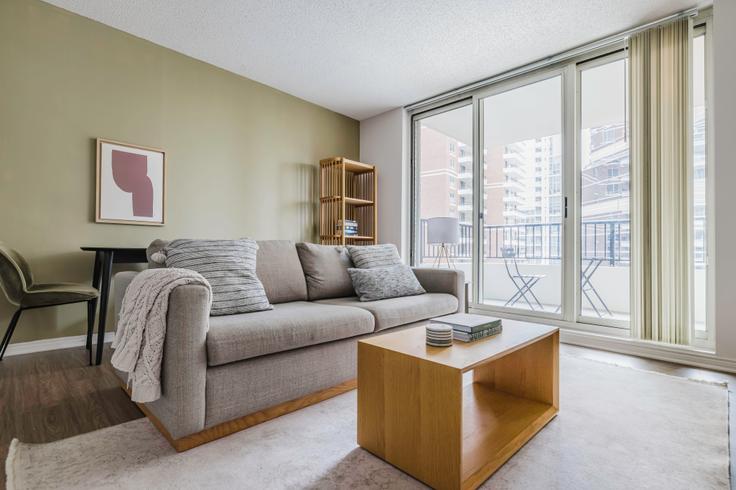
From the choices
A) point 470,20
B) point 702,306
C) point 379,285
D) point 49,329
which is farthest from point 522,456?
point 49,329

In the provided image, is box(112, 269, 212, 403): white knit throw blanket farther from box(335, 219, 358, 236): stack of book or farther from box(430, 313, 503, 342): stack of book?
box(335, 219, 358, 236): stack of book

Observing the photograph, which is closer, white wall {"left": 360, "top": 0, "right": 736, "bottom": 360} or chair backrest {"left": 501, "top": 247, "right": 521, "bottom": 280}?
white wall {"left": 360, "top": 0, "right": 736, "bottom": 360}

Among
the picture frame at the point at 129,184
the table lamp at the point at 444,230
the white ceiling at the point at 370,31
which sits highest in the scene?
the white ceiling at the point at 370,31

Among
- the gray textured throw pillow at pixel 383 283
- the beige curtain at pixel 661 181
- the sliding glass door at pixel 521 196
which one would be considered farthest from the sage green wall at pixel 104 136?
the beige curtain at pixel 661 181

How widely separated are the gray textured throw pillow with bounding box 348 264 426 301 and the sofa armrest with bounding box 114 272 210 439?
1.33 metres

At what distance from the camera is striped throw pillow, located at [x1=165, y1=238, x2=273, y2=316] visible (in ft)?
6.31

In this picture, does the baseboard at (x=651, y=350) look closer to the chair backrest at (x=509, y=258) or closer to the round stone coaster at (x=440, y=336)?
the chair backrest at (x=509, y=258)

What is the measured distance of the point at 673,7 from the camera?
2773 mm

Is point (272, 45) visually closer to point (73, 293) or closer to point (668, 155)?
point (73, 293)

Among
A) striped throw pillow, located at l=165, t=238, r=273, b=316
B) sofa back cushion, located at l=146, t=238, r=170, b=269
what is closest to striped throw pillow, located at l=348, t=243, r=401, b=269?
striped throw pillow, located at l=165, t=238, r=273, b=316

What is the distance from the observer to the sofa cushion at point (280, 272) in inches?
94.7

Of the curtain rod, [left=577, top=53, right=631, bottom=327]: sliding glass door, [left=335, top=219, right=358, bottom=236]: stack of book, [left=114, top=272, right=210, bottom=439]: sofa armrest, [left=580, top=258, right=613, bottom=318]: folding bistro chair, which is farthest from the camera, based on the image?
[left=335, top=219, right=358, bottom=236]: stack of book

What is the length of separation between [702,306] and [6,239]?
534cm

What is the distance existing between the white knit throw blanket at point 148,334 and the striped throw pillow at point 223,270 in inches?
15.8
